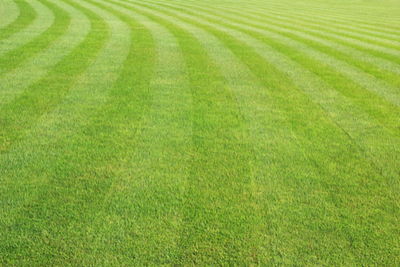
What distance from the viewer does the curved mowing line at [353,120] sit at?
4644 mm

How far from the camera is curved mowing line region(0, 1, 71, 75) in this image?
8116 mm

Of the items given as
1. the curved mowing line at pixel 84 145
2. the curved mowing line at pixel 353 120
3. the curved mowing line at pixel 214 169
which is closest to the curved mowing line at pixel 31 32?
the curved mowing line at pixel 84 145

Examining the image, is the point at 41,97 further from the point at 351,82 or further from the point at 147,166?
the point at 351,82

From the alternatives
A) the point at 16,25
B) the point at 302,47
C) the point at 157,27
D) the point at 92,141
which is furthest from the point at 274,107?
the point at 16,25

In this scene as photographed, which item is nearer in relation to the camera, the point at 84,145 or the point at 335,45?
the point at 84,145

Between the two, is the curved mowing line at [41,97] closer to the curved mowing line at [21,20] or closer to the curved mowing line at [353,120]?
the curved mowing line at [21,20]

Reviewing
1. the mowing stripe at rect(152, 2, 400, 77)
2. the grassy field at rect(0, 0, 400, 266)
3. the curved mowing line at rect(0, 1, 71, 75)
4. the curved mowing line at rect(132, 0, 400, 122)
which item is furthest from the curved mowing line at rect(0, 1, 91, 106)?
the mowing stripe at rect(152, 2, 400, 77)

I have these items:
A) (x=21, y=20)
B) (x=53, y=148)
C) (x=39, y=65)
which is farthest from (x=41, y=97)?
(x=21, y=20)

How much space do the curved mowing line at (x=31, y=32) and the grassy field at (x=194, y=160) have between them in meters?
0.31

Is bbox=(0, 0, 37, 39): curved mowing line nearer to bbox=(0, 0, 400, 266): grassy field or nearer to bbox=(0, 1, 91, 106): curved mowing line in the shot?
bbox=(0, 1, 91, 106): curved mowing line

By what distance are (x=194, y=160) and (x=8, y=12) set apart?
16.2 metres

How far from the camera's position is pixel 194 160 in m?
4.36

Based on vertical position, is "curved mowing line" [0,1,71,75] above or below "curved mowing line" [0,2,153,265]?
above

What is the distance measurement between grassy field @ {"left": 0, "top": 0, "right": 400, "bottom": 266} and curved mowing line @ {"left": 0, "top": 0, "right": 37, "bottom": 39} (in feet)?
8.06
